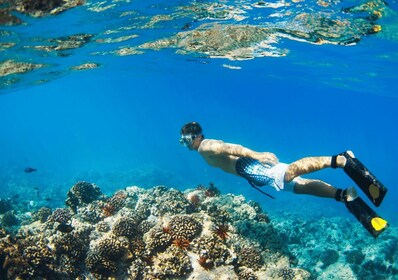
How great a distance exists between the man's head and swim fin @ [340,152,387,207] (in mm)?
3828

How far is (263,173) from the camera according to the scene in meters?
7.86

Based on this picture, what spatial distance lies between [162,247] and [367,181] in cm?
502

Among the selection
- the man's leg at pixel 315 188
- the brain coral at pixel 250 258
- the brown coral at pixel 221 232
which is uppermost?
the man's leg at pixel 315 188

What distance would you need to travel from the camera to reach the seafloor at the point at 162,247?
23.8ft

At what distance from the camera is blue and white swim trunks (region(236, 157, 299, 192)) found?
7.59 metres

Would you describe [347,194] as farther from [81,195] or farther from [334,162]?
[81,195]

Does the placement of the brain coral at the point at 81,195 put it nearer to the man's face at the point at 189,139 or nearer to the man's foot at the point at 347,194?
the man's face at the point at 189,139

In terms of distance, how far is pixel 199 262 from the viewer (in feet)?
24.3

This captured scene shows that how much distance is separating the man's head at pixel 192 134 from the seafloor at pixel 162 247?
202cm

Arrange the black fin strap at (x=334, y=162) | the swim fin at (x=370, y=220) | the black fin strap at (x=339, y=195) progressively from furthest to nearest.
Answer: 1. the black fin strap at (x=339, y=195)
2. the black fin strap at (x=334, y=162)
3. the swim fin at (x=370, y=220)

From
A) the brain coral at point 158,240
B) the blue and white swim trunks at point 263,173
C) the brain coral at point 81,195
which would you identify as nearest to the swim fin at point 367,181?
the blue and white swim trunks at point 263,173

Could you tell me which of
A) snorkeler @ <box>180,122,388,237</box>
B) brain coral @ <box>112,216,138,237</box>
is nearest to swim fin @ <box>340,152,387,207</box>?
snorkeler @ <box>180,122,388,237</box>

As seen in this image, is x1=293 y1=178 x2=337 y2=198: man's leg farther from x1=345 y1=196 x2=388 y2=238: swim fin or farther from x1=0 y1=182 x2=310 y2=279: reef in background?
x1=0 y1=182 x2=310 y2=279: reef in background

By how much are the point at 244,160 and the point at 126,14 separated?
9.93 meters
